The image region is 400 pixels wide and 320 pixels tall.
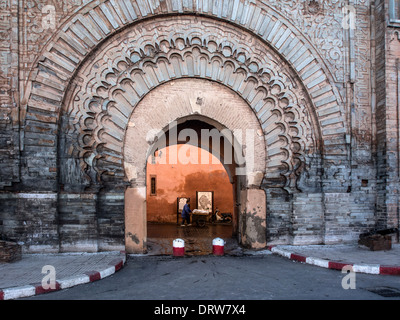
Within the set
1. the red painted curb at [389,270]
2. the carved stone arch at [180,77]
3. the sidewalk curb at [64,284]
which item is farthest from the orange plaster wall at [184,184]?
the red painted curb at [389,270]

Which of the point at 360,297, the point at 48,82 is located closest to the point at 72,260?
→ the point at 48,82

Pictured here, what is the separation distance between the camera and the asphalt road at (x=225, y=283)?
4.39 meters

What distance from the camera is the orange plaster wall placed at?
1628 cm

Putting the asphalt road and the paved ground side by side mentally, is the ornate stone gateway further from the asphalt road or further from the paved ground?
the asphalt road

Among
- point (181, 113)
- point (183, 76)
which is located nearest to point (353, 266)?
point (181, 113)

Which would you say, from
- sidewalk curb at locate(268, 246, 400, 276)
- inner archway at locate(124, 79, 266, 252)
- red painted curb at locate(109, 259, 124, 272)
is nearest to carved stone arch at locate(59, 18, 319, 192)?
inner archway at locate(124, 79, 266, 252)

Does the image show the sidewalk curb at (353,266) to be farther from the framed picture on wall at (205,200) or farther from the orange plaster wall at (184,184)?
the orange plaster wall at (184,184)

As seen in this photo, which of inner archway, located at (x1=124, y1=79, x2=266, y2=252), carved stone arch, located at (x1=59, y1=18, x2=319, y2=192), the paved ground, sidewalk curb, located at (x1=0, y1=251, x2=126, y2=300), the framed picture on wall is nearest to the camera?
sidewalk curb, located at (x1=0, y1=251, x2=126, y2=300)

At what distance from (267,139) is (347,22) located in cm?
329

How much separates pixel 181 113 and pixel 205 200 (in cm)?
899

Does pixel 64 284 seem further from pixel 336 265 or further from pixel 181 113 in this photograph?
pixel 336 265

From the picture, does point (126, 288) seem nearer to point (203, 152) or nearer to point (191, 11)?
point (191, 11)

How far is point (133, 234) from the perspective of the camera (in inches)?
282

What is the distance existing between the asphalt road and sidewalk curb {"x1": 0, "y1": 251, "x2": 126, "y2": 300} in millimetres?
106
